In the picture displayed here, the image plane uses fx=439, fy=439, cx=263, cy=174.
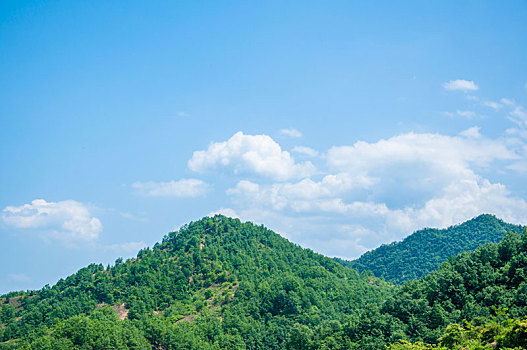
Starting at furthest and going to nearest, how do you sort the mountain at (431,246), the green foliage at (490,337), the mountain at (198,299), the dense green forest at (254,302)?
the mountain at (431,246) < the mountain at (198,299) < the dense green forest at (254,302) < the green foliage at (490,337)

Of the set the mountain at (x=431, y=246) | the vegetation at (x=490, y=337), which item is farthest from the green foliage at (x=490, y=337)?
the mountain at (x=431, y=246)

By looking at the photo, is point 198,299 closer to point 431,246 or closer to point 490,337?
point 490,337

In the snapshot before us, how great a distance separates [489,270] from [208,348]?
149 ft

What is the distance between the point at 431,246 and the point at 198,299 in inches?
4211

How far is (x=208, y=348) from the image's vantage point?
74000 mm

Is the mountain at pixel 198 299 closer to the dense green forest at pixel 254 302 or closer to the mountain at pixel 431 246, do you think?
the dense green forest at pixel 254 302

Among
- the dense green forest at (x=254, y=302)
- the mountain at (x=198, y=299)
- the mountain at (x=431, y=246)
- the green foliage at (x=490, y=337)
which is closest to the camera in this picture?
the green foliage at (x=490, y=337)

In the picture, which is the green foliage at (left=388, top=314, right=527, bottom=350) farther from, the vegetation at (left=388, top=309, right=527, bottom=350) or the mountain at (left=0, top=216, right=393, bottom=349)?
the mountain at (left=0, top=216, right=393, bottom=349)

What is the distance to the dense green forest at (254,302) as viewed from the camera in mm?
A: 55250

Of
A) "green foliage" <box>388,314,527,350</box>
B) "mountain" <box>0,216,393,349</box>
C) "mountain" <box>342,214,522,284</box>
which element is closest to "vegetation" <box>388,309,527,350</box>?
"green foliage" <box>388,314,527,350</box>

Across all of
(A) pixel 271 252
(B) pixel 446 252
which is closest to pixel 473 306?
(A) pixel 271 252

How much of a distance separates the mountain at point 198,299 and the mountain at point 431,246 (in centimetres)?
3883

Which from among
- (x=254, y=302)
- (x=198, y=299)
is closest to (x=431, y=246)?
(x=254, y=302)

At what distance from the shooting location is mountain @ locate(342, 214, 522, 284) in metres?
158
